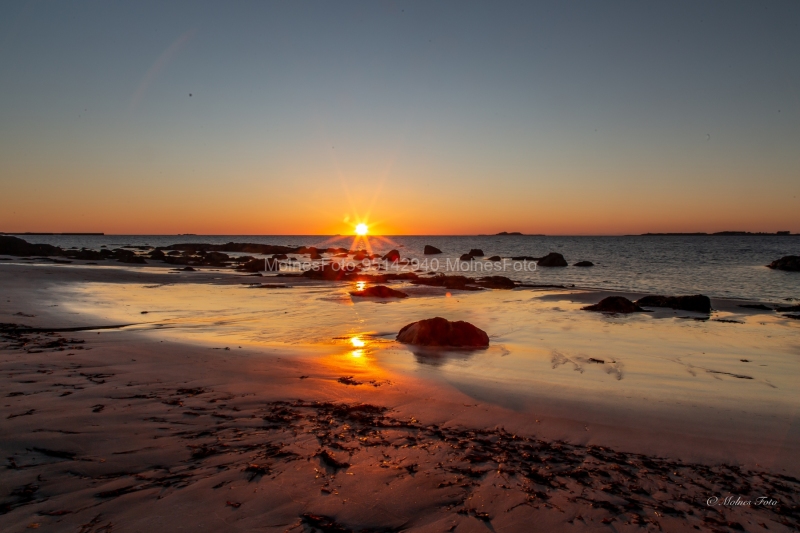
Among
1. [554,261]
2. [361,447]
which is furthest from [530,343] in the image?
[554,261]

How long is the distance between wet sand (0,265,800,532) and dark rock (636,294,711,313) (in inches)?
357

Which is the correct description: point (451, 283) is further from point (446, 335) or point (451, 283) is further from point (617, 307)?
point (446, 335)

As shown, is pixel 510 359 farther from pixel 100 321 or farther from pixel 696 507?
pixel 100 321

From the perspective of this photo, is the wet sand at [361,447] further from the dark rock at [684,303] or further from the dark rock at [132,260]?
the dark rock at [132,260]

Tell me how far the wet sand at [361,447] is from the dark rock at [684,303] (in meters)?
9.08

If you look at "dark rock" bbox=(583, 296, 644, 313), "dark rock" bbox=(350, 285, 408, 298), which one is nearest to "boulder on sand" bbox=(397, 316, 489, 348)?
"dark rock" bbox=(583, 296, 644, 313)

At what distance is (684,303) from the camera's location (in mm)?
17688

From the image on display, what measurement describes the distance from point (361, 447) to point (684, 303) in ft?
56.9

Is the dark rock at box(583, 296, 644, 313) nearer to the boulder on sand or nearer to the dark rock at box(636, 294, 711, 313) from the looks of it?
the dark rock at box(636, 294, 711, 313)

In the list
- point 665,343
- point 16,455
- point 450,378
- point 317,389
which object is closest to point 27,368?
point 16,455

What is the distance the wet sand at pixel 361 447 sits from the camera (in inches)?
134

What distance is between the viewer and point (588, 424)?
5.64m

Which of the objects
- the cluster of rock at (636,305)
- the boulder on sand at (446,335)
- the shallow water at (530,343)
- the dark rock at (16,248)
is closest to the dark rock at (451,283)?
the shallow water at (530,343)

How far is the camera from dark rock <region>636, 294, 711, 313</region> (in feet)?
57.0
